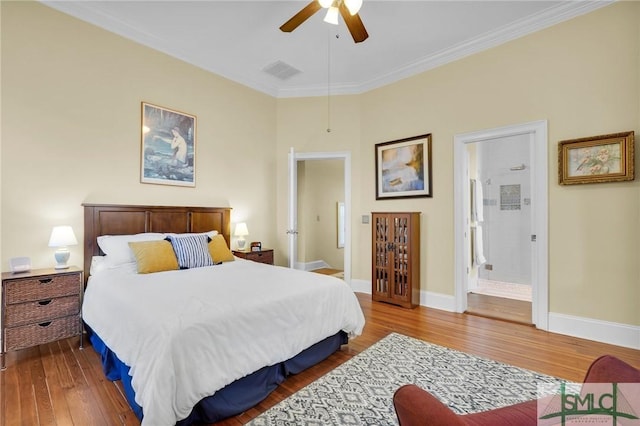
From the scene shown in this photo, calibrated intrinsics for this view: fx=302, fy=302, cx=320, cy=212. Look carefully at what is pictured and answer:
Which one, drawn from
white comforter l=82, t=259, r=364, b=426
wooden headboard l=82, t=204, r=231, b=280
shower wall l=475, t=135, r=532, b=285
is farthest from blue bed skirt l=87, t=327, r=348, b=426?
shower wall l=475, t=135, r=532, b=285

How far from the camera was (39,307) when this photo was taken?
2.57m

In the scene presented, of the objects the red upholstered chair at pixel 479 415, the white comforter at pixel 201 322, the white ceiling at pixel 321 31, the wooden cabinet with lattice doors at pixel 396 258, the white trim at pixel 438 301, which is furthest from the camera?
the wooden cabinet with lattice doors at pixel 396 258

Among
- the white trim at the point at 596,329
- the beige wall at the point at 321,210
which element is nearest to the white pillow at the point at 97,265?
the beige wall at the point at 321,210

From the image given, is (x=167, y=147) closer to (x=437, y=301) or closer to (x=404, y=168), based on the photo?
(x=404, y=168)

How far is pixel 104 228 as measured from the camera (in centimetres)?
323

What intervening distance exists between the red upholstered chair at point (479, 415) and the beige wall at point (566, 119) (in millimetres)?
2469

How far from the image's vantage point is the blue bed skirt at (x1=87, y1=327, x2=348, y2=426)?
1.77 metres

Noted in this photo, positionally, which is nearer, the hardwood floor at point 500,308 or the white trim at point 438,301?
the hardwood floor at point 500,308

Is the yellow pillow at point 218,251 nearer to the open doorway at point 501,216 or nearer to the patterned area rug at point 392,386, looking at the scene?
the patterned area rug at point 392,386

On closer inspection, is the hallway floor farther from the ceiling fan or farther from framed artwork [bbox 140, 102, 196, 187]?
framed artwork [bbox 140, 102, 196, 187]

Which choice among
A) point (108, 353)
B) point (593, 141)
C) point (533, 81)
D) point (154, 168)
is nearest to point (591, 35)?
point (533, 81)

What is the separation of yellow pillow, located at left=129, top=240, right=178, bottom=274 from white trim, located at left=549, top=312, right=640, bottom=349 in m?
3.96

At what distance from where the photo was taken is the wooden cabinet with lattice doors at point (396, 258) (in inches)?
158

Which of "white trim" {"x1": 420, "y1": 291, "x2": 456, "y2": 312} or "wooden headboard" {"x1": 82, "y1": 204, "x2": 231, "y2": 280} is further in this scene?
"white trim" {"x1": 420, "y1": 291, "x2": 456, "y2": 312}
